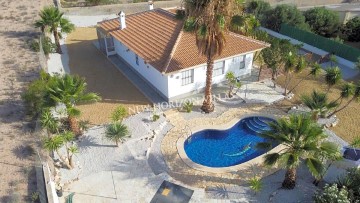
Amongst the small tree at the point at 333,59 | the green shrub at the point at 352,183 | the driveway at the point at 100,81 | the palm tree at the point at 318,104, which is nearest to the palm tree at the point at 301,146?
the green shrub at the point at 352,183

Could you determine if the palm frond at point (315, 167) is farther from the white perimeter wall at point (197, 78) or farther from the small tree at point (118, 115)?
the small tree at point (118, 115)

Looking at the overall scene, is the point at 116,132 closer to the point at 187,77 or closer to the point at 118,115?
the point at 118,115

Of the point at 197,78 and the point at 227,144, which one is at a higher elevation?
the point at 197,78

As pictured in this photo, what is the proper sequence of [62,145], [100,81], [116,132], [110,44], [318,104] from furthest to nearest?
1. [110,44]
2. [100,81]
3. [318,104]
4. [116,132]
5. [62,145]

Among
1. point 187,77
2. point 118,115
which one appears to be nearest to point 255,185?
point 118,115

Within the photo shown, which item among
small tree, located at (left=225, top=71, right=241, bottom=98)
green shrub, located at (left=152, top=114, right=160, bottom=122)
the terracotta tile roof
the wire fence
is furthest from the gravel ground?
the wire fence

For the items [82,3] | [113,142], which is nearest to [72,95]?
[113,142]

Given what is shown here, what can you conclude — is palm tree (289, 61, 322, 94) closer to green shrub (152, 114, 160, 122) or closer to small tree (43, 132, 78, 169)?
green shrub (152, 114, 160, 122)
